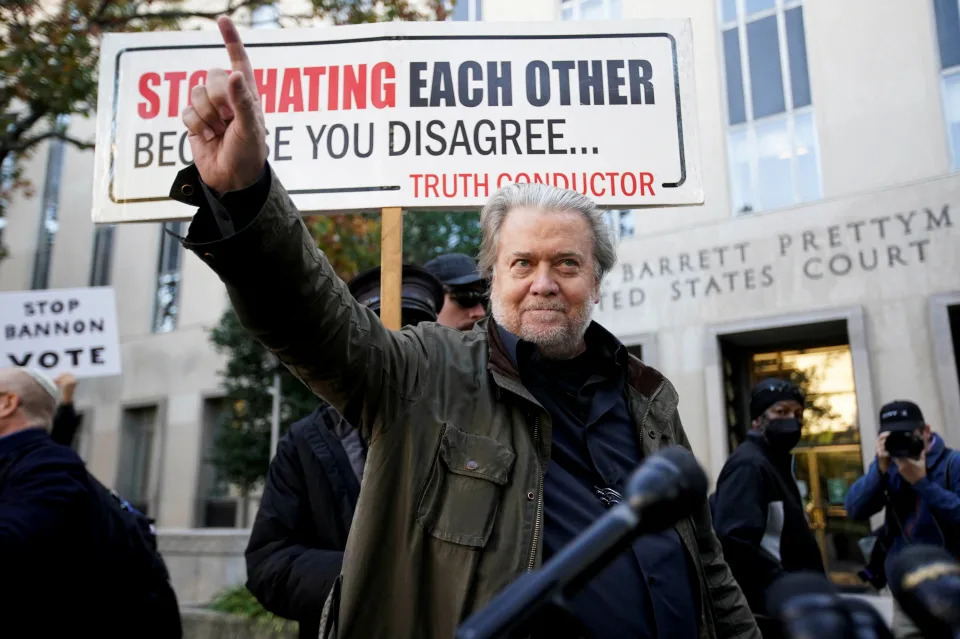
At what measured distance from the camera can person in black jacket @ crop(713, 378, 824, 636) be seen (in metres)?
3.57

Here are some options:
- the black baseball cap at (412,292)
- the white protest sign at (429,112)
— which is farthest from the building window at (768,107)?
the white protest sign at (429,112)

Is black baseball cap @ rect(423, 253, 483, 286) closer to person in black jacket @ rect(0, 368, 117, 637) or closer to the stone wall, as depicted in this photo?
person in black jacket @ rect(0, 368, 117, 637)

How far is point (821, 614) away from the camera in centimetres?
72

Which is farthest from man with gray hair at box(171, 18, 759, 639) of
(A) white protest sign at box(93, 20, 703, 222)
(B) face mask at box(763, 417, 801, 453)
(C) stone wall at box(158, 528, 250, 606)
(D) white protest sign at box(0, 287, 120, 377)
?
(C) stone wall at box(158, 528, 250, 606)

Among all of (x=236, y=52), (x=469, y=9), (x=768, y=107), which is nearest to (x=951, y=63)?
(x=768, y=107)

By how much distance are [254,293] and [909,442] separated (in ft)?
13.0

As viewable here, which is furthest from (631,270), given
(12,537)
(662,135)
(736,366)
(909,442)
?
(12,537)

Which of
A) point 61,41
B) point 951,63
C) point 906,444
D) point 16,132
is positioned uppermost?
point 951,63

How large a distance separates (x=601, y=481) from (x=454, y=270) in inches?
70.2

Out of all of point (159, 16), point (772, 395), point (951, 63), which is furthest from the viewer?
point (951, 63)

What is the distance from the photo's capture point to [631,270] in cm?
1327

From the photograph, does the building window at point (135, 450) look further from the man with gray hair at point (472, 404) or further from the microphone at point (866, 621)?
the microphone at point (866, 621)

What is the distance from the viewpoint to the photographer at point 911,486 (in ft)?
13.7

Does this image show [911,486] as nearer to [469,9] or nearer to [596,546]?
[596,546]
